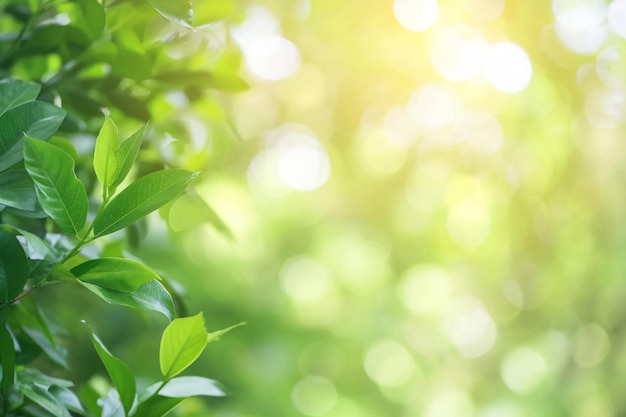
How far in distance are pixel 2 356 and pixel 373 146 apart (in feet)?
6.60

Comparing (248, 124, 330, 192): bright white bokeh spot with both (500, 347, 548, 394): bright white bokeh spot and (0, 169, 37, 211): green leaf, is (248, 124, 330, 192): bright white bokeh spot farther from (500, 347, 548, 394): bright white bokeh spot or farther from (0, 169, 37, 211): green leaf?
(0, 169, 37, 211): green leaf

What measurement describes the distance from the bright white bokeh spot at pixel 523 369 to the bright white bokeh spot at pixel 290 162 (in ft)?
2.81

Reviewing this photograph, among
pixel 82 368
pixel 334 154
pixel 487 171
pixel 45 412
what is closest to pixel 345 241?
pixel 334 154

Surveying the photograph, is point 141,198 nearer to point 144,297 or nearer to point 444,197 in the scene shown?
point 144,297

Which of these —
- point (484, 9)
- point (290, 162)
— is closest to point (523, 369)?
point (290, 162)

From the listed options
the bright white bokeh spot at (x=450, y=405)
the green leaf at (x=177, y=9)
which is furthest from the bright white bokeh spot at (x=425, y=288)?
the green leaf at (x=177, y=9)

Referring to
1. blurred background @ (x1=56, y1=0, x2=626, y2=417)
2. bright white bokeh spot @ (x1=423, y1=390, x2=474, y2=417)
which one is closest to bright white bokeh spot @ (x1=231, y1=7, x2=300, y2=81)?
blurred background @ (x1=56, y1=0, x2=626, y2=417)

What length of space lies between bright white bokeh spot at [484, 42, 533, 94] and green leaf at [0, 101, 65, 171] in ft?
6.08

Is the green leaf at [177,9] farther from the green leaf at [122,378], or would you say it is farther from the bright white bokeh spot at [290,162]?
the bright white bokeh spot at [290,162]

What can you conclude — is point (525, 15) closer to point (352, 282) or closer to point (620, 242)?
point (620, 242)

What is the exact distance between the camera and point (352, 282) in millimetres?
1946

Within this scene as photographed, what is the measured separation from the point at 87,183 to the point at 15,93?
0.11m

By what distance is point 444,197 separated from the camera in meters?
2.11

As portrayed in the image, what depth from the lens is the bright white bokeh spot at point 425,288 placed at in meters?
2.09
